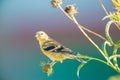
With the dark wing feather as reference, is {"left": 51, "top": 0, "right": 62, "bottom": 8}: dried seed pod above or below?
above

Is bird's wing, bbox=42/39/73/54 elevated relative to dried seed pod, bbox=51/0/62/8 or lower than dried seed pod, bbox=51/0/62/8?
lower

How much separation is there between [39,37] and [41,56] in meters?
0.63

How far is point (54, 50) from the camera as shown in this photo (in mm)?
559

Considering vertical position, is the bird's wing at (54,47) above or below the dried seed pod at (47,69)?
above

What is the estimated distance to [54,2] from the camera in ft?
1.65

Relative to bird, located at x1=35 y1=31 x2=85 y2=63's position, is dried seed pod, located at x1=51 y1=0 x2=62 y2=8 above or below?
above

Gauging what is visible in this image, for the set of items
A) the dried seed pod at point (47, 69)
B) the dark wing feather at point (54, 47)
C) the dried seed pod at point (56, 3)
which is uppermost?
the dried seed pod at point (56, 3)

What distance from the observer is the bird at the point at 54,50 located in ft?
1.70

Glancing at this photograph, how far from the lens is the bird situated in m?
0.52

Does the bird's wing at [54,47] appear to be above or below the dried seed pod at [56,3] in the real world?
below

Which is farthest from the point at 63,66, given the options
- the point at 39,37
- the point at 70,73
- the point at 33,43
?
the point at 39,37

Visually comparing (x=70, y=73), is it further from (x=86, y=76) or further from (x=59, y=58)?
(x=59, y=58)

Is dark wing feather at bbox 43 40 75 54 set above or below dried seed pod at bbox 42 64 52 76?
above

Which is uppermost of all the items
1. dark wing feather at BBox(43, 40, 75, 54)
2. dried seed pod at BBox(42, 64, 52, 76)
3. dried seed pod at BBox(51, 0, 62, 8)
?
dried seed pod at BBox(51, 0, 62, 8)
